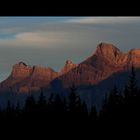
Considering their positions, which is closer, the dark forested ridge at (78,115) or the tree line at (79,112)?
the dark forested ridge at (78,115)

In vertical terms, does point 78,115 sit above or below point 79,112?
below

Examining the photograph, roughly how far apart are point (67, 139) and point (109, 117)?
347 centimetres

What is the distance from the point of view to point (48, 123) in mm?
34812

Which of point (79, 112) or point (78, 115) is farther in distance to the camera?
point (79, 112)

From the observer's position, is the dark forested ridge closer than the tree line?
Yes
